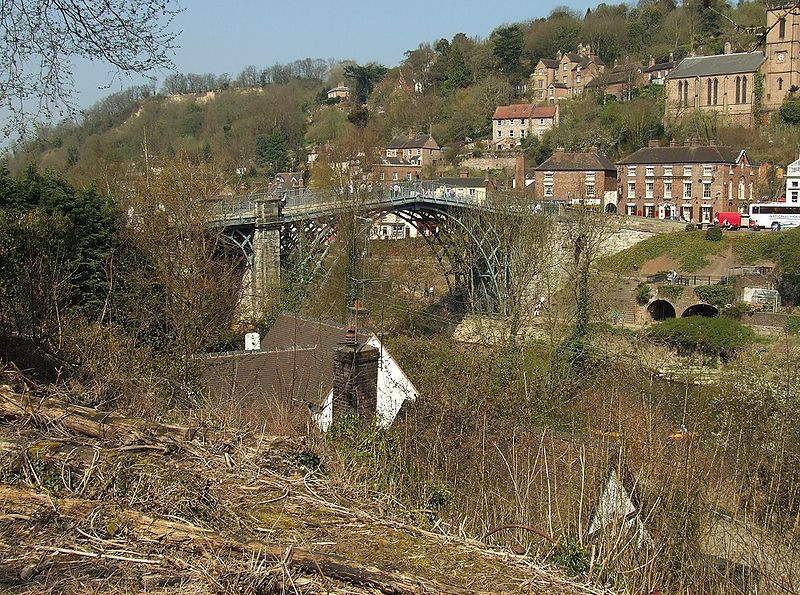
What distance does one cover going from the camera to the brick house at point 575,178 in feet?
136

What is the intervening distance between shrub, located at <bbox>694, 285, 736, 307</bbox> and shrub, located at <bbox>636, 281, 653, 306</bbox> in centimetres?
175

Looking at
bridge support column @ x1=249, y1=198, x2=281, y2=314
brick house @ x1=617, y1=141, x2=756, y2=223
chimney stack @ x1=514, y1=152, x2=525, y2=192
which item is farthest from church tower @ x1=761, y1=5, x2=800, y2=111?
bridge support column @ x1=249, y1=198, x2=281, y2=314

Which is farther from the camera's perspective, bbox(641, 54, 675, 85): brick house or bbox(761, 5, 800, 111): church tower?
bbox(641, 54, 675, 85): brick house

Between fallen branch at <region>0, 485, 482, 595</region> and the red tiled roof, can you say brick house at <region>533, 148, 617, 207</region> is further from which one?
fallen branch at <region>0, 485, 482, 595</region>

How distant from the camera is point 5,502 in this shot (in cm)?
312

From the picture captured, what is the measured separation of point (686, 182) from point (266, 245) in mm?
24587

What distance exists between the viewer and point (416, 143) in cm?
5575

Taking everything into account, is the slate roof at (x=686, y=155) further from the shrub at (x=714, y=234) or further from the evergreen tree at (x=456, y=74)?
the evergreen tree at (x=456, y=74)

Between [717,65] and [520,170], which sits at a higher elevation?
[717,65]

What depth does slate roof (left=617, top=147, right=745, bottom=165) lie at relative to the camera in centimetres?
3966

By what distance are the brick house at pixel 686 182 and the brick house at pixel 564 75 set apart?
80.3ft

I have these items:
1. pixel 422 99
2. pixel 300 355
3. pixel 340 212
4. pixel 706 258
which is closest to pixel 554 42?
pixel 422 99

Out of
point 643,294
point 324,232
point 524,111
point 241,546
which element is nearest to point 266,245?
point 324,232

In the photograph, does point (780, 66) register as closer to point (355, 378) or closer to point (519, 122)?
point (519, 122)
